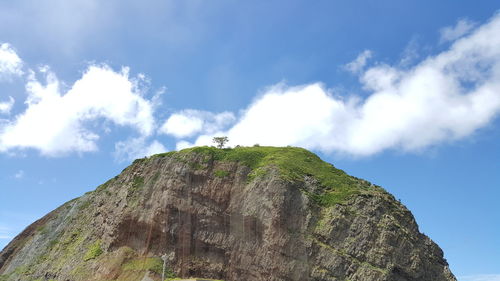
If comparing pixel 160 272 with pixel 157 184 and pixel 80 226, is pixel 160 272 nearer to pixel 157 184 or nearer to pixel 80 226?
pixel 157 184

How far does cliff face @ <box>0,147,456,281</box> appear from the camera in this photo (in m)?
49.5

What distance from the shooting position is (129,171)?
6359cm

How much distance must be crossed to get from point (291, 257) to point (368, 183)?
18721mm

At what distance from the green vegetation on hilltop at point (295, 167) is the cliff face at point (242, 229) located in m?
0.16

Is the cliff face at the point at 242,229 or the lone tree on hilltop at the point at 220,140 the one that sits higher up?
the lone tree on hilltop at the point at 220,140

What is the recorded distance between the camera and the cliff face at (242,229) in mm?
49469

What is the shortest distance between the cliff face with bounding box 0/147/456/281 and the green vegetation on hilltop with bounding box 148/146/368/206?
0.16 meters

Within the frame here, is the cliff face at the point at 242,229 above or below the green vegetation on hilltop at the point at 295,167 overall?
below

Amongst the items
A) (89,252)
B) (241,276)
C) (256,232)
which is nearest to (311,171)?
(256,232)

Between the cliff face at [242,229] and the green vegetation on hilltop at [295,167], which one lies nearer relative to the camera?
the cliff face at [242,229]

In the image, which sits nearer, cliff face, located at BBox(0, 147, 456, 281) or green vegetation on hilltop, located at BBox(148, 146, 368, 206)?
cliff face, located at BBox(0, 147, 456, 281)

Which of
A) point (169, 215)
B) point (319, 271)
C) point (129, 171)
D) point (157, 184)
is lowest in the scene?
point (319, 271)

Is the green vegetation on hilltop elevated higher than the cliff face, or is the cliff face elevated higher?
the green vegetation on hilltop

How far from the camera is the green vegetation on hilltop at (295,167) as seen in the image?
55.9 m
